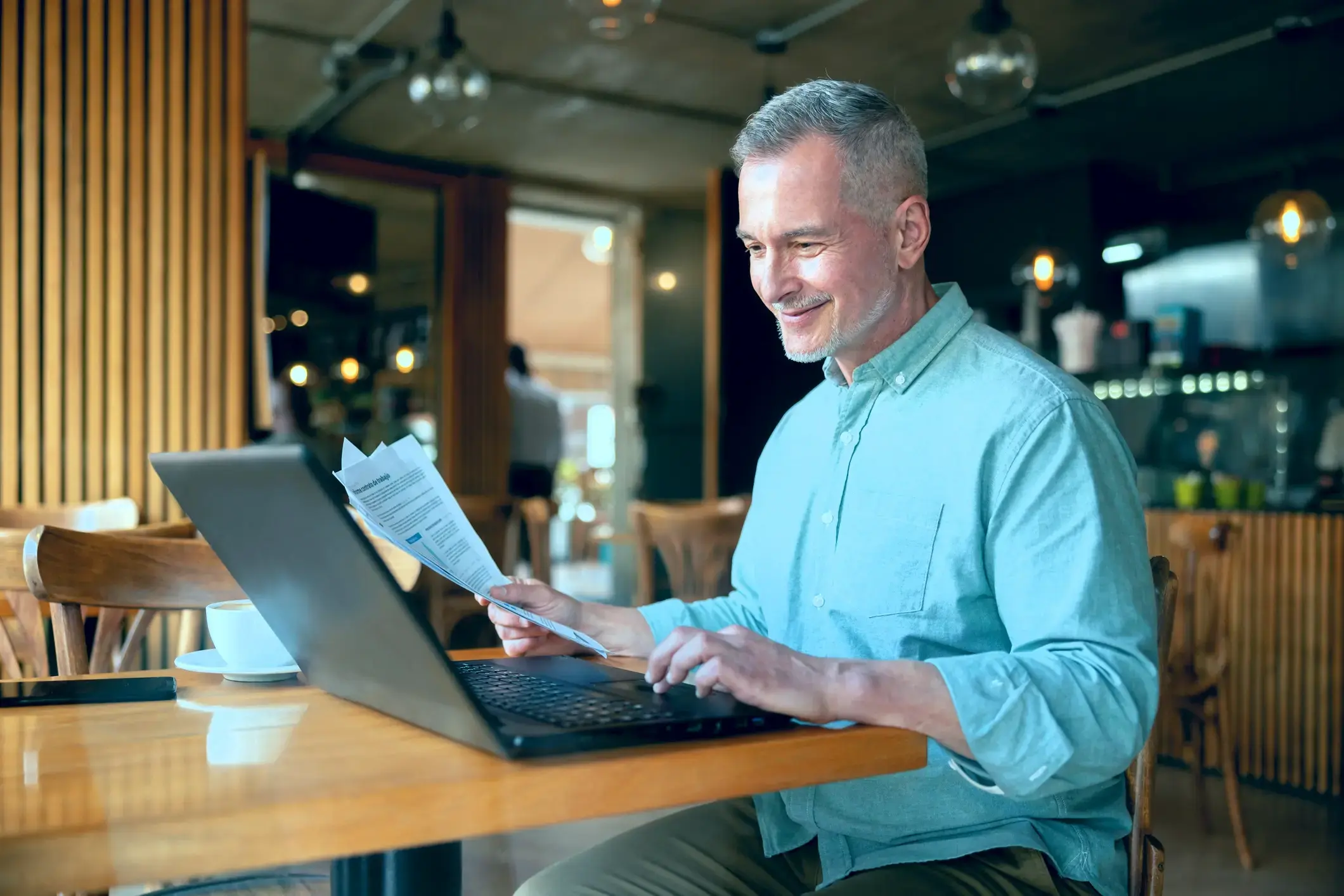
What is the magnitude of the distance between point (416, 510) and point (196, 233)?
9.60 ft

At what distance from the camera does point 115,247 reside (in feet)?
11.6

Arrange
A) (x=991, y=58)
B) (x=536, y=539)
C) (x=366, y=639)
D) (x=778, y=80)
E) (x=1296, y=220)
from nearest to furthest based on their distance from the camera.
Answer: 1. (x=366, y=639)
2. (x=991, y=58)
3. (x=1296, y=220)
4. (x=536, y=539)
5. (x=778, y=80)

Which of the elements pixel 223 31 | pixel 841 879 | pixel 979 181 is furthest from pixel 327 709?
pixel 979 181

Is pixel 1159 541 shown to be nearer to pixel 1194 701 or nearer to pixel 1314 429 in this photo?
pixel 1194 701

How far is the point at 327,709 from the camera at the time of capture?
104 centimetres

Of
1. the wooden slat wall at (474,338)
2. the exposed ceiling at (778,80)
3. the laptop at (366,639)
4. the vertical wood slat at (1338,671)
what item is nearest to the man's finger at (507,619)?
the laptop at (366,639)

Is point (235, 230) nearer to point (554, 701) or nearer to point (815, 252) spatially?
point (815, 252)

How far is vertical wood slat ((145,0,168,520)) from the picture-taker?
11.7 ft

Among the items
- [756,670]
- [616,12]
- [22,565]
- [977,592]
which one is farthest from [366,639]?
[616,12]

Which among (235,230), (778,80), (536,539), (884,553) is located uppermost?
(778,80)

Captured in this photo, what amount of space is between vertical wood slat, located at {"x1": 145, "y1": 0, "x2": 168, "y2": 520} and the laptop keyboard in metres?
2.75

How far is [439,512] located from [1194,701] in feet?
11.4

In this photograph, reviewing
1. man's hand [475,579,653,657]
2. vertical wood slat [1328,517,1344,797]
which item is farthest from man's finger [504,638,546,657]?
vertical wood slat [1328,517,1344,797]

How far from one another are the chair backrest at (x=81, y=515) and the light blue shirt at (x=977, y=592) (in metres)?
2.38
